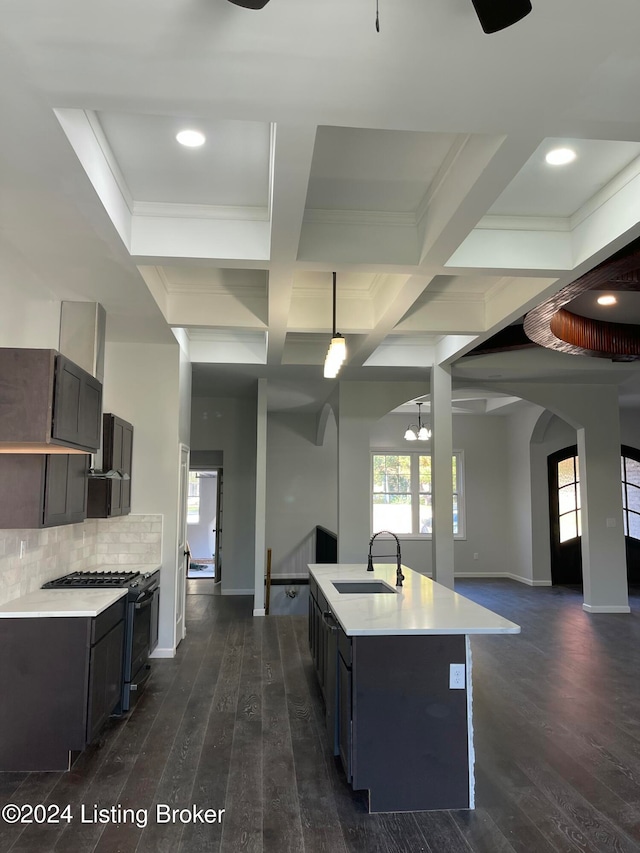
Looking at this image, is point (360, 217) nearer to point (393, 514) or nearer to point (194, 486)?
point (393, 514)

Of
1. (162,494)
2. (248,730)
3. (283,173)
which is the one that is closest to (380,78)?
(283,173)

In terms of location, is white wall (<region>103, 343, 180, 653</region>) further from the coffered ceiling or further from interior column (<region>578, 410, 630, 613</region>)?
interior column (<region>578, 410, 630, 613</region>)

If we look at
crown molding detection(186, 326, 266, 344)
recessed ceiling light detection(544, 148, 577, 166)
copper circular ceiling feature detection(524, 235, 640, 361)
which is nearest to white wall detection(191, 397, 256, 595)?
crown molding detection(186, 326, 266, 344)

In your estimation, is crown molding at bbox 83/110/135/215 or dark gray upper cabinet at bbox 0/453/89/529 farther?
dark gray upper cabinet at bbox 0/453/89/529

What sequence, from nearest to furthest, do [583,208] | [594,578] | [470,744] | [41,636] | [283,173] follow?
[283,173] < [470,744] < [41,636] < [583,208] < [594,578]

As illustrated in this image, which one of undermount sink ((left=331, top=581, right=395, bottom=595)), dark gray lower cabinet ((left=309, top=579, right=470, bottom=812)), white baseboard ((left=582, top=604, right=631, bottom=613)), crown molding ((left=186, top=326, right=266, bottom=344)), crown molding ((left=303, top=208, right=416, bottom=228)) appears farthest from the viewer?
white baseboard ((left=582, top=604, right=631, bottom=613))

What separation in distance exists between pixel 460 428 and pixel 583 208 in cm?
765

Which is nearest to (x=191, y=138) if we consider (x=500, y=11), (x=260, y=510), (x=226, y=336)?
(x=500, y=11)

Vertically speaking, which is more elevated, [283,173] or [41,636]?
[283,173]

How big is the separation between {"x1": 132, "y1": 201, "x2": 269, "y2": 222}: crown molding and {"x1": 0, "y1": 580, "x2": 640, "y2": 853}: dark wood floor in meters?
3.09

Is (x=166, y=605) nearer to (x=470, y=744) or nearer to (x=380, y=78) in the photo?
(x=470, y=744)

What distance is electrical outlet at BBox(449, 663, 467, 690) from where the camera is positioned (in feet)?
9.45

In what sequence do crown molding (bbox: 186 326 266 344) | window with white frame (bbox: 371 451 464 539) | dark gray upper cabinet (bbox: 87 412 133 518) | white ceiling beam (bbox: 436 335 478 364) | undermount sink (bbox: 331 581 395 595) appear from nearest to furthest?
undermount sink (bbox: 331 581 395 595) → dark gray upper cabinet (bbox: 87 412 133 518) → white ceiling beam (bbox: 436 335 478 364) → crown molding (bbox: 186 326 266 344) → window with white frame (bbox: 371 451 464 539)

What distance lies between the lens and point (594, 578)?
7617 millimetres
